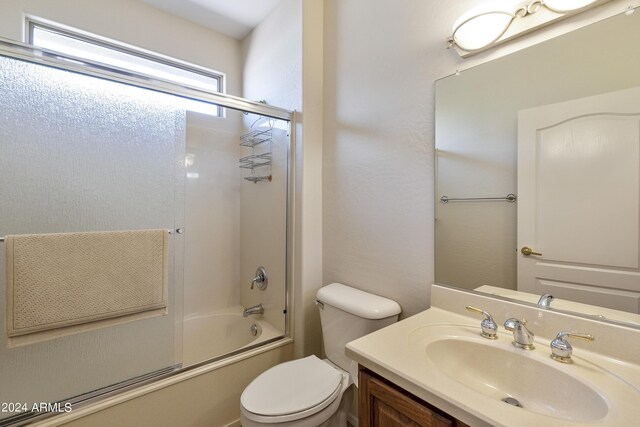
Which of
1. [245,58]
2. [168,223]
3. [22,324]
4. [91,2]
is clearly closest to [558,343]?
[168,223]

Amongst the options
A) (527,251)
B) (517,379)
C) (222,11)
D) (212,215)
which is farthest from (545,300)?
(222,11)

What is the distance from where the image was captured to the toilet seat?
1.07 metres

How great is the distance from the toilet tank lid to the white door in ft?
1.80

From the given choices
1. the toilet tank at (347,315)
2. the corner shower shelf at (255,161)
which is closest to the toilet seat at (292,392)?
the toilet tank at (347,315)

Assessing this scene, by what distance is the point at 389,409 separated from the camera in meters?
0.79

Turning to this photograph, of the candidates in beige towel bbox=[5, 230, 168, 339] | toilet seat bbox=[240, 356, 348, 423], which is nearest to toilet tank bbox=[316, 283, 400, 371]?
toilet seat bbox=[240, 356, 348, 423]

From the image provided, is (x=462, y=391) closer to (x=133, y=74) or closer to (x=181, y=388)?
(x=181, y=388)

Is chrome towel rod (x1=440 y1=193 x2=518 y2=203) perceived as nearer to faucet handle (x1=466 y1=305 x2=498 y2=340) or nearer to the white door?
the white door

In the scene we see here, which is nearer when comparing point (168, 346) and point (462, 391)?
point (462, 391)

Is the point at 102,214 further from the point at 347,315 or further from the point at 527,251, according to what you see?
the point at 527,251

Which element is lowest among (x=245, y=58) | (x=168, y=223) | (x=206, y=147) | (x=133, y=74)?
(x=168, y=223)

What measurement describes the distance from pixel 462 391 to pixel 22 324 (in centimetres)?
157

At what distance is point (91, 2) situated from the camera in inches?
73.0

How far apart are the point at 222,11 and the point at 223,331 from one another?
96.0 inches
